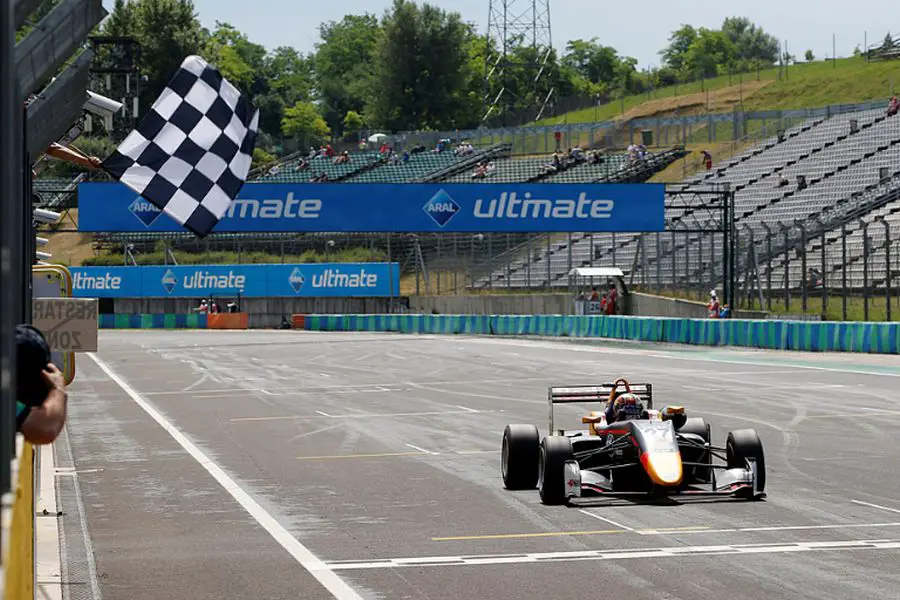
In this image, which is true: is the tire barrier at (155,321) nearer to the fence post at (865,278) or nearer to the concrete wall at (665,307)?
the concrete wall at (665,307)

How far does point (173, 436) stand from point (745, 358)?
18680 millimetres

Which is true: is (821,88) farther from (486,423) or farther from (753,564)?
(753,564)

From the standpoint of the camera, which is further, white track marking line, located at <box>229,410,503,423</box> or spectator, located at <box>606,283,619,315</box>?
spectator, located at <box>606,283,619,315</box>

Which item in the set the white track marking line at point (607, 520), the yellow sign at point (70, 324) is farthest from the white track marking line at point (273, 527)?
the white track marking line at point (607, 520)

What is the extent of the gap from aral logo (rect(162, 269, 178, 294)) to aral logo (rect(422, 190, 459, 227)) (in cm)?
2345

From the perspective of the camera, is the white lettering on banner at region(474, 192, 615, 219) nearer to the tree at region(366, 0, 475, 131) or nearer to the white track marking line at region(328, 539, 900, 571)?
the white track marking line at region(328, 539, 900, 571)

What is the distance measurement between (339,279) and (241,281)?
448 cm

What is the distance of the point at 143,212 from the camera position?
42.3 meters

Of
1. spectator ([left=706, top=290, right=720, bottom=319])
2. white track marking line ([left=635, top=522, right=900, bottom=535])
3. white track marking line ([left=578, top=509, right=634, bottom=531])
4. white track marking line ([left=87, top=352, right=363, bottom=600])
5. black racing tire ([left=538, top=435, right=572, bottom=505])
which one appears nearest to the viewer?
white track marking line ([left=87, top=352, right=363, bottom=600])

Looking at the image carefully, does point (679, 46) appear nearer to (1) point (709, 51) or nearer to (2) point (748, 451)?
(1) point (709, 51)

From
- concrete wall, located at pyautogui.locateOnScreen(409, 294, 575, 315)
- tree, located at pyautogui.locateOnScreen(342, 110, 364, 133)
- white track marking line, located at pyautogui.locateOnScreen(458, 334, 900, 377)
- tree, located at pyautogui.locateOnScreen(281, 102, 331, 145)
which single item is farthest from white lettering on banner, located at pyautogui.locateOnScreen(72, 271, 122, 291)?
tree, located at pyautogui.locateOnScreen(342, 110, 364, 133)

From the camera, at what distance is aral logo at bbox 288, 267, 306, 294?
207 feet

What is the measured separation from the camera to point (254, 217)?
4384cm

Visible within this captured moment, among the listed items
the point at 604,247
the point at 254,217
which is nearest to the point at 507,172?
the point at 604,247
